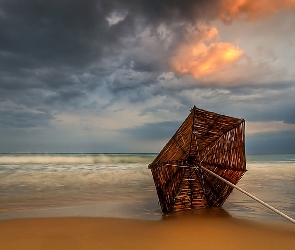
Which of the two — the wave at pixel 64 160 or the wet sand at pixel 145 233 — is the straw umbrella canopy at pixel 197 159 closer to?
the wet sand at pixel 145 233

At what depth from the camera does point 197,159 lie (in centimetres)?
459

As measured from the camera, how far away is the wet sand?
323 centimetres

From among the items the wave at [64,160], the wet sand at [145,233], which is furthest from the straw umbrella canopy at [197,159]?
the wave at [64,160]

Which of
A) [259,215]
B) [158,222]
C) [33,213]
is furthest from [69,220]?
[259,215]

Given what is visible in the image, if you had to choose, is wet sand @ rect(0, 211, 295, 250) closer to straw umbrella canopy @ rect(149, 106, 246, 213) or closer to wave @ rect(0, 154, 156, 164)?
straw umbrella canopy @ rect(149, 106, 246, 213)

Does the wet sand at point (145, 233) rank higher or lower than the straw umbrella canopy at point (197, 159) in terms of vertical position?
lower

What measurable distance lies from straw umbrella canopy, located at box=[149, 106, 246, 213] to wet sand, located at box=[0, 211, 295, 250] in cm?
43

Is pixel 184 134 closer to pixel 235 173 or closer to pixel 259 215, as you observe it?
pixel 235 173

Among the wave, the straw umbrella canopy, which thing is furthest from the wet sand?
the wave

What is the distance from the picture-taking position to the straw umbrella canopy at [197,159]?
4.62 m

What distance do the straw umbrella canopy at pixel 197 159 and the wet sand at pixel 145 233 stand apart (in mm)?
428

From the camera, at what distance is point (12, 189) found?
26.4 ft

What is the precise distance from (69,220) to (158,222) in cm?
132

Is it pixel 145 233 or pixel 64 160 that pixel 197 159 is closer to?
pixel 145 233
